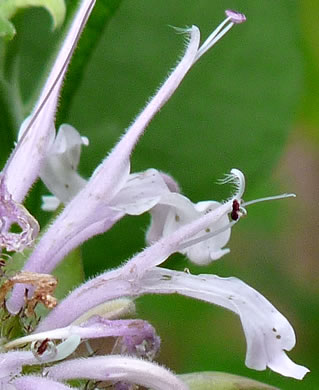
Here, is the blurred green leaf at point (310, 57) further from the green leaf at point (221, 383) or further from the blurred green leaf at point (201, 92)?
the green leaf at point (221, 383)

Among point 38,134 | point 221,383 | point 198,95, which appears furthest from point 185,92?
point 221,383

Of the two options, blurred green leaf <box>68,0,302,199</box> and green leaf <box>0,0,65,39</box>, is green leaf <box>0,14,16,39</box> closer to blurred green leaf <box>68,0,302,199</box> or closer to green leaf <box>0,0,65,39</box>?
green leaf <box>0,0,65,39</box>

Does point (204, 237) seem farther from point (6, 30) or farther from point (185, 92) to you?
point (185, 92)

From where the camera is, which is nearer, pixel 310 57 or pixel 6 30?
pixel 6 30

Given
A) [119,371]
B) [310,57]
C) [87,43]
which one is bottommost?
[310,57]

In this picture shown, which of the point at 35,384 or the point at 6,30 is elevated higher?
the point at 6,30

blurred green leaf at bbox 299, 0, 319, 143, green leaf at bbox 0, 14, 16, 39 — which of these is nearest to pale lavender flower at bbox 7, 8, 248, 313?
green leaf at bbox 0, 14, 16, 39

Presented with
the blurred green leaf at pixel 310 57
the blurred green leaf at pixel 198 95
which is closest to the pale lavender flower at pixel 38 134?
the blurred green leaf at pixel 198 95

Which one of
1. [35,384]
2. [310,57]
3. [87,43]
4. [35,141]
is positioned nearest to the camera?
[35,384]

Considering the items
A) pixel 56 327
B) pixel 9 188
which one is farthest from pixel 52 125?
pixel 56 327

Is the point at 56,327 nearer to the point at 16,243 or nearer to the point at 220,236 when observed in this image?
the point at 16,243
